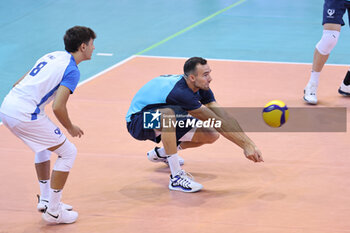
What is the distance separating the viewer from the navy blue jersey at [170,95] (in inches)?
223

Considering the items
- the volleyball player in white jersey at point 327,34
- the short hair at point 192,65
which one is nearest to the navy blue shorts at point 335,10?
the volleyball player in white jersey at point 327,34

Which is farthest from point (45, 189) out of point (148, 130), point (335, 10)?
point (335, 10)

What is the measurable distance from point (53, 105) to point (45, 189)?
1.00 metres

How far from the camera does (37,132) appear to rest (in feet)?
16.1

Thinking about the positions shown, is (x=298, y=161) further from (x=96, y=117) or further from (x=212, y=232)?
(x=96, y=117)

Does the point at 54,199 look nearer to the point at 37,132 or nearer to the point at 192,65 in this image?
the point at 37,132

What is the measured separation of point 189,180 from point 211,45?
6.36 meters

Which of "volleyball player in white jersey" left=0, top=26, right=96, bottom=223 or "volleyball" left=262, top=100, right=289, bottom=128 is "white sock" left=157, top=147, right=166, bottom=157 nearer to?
"volleyball" left=262, top=100, right=289, bottom=128

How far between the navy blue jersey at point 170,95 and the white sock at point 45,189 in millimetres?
1196

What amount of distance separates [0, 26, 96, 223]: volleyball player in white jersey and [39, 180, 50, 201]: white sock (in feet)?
0.88

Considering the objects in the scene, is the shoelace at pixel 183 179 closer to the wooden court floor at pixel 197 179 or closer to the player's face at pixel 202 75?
the wooden court floor at pixel 197 179

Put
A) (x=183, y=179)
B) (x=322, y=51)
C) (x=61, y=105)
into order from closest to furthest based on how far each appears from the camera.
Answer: (x=61, y=105) → (x=183, y=179) → (x=322, y=51)

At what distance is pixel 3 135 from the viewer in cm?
748

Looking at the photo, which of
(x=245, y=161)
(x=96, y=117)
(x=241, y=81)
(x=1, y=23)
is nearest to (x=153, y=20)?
(x=1, y=23)
